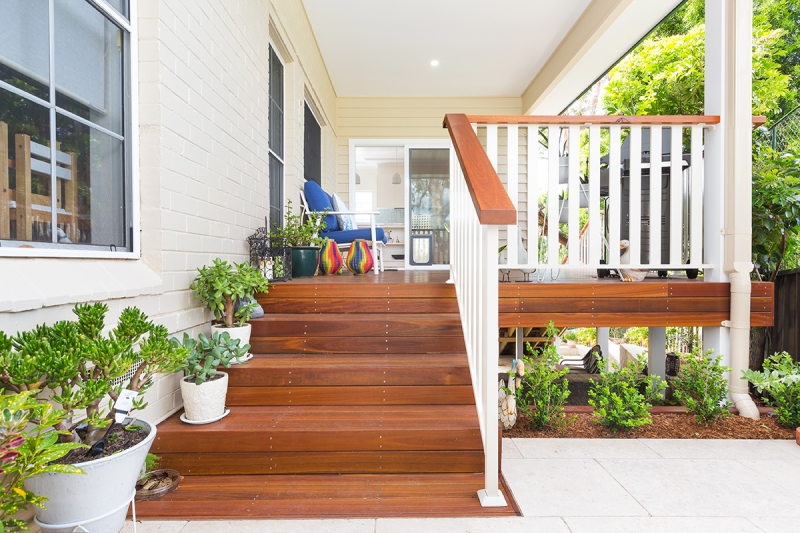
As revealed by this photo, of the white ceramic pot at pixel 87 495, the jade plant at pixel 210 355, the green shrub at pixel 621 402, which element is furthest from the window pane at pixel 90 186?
the green shrub at pixel 621 402

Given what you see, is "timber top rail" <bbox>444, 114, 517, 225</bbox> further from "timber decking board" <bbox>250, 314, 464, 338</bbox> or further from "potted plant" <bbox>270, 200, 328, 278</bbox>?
"potted plant" <bbox>270, 200, 328, 278</bbox>

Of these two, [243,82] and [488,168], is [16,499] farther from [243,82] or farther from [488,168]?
[243,82]

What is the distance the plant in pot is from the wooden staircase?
0.46 meters

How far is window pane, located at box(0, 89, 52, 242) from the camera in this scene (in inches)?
47.9

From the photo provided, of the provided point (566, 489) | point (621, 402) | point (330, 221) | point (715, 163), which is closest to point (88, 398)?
point (566, 489)

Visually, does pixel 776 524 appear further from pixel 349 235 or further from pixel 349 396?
pixel 349 235

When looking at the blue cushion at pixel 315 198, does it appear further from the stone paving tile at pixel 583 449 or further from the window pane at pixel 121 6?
the stone paving tile at pixel 583 449

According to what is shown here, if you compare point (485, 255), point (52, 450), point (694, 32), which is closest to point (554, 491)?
point (485, 255)

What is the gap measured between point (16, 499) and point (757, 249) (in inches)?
151

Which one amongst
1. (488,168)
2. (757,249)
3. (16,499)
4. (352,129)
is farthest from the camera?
(352,129)

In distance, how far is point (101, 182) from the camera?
163 centimetres

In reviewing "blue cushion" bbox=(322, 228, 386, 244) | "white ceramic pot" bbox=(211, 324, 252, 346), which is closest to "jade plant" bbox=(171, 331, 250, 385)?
"white ceramic pot" bbox=(211, 324, 252, 346)

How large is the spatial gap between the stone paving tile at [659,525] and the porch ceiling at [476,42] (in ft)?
12.0

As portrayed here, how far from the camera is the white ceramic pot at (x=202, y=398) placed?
1.84m
